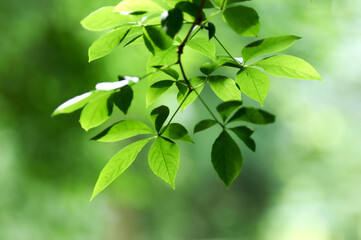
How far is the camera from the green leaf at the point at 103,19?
1.23 feet

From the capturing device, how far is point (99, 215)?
4.56 metres

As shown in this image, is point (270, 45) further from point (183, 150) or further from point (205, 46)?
point (183, 150)

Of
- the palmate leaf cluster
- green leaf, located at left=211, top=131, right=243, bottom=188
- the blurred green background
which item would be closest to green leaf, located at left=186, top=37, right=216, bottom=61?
the palmate leaf cluster

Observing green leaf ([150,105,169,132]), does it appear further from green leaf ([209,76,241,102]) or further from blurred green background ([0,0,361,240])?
blurred green background ([0,0,361,240])

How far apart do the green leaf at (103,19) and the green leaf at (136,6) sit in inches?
0.8

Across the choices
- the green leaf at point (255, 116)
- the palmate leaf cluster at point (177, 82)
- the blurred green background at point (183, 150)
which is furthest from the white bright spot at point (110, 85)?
the blurred green background at point (183, 150)

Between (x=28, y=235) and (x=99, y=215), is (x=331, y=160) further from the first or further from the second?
(x=28, y=235)

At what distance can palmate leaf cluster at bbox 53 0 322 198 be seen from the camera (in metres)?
0.32

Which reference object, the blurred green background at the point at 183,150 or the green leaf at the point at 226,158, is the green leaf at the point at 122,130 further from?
the blurred green background at the point at 183,150

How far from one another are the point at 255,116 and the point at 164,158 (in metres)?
0.11

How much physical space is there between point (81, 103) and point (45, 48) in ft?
9.66

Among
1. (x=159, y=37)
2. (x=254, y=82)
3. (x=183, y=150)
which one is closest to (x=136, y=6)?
(x=159, y=37)

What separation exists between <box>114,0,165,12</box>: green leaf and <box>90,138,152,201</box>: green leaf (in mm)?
124

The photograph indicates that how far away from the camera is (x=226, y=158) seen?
0.34 metres
